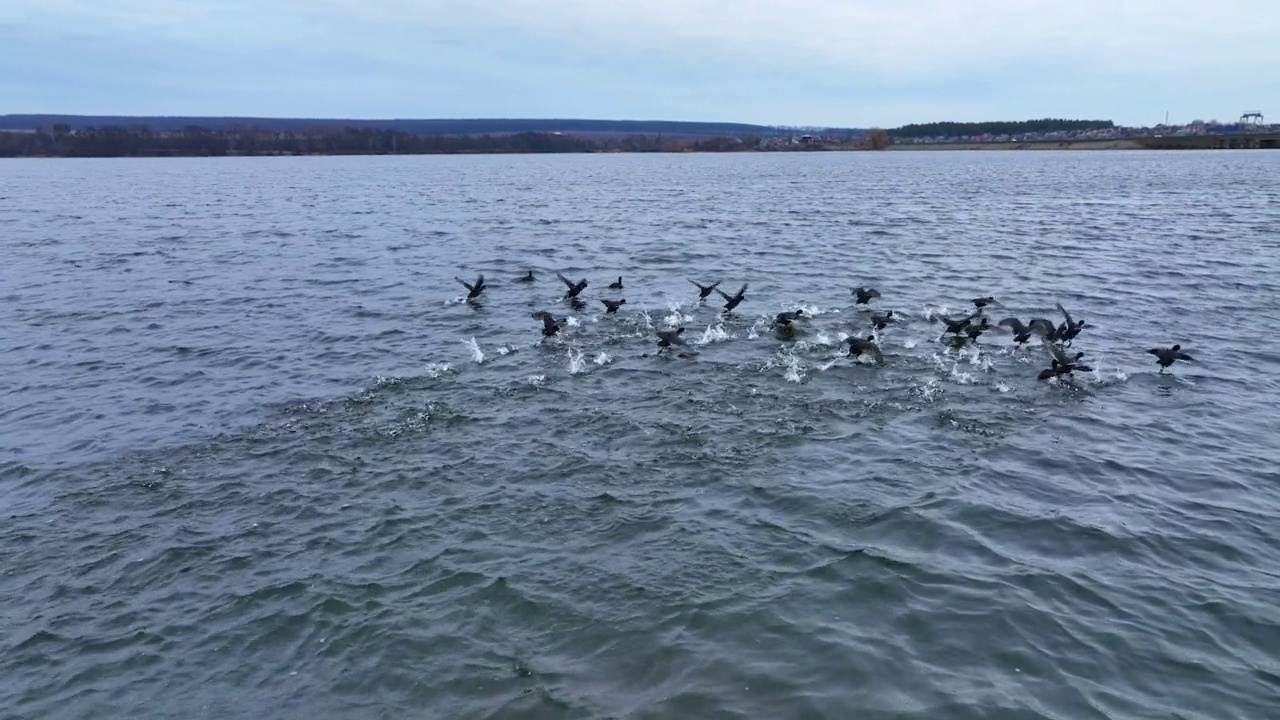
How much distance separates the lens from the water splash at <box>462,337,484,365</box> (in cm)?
2078

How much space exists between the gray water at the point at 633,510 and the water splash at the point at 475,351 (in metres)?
0.43

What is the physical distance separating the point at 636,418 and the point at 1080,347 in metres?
12.0

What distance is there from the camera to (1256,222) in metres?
47.3

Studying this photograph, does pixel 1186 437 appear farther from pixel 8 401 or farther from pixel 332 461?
pixel 8 401

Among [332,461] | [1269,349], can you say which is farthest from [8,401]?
[1269,349]

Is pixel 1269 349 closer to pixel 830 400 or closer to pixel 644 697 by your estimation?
pixel 830 400

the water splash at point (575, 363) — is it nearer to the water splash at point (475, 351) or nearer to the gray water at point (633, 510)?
the gray water at point (633, 510)

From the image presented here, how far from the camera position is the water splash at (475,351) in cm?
2078

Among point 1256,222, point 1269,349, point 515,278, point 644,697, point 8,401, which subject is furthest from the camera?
point 1256,222

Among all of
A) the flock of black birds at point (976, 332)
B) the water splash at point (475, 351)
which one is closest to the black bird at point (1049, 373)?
the flock of black birds at point (976, 332)

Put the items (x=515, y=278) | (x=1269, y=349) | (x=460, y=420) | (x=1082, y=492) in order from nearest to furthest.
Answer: (x=1082, y=492) < (x=460, y=420) < (x=1269, y=349) < (x=515, y=278)

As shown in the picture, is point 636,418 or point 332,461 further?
point 636,418

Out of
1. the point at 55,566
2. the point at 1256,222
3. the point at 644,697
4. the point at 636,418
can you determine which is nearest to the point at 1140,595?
the point at 644,697

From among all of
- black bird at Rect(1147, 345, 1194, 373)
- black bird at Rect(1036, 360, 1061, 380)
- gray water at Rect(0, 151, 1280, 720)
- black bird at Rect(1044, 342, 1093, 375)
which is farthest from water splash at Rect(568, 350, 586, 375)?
black bird at Rect(1147, 345, 1194, 373)
